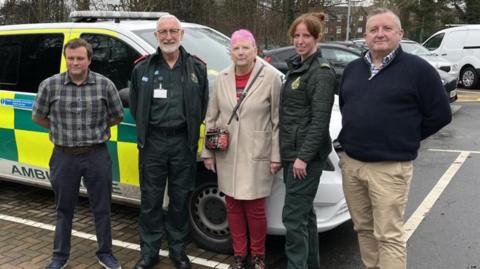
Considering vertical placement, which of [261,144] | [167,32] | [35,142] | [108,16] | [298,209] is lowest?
[298,209]

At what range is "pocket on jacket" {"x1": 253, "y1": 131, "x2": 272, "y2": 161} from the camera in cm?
344

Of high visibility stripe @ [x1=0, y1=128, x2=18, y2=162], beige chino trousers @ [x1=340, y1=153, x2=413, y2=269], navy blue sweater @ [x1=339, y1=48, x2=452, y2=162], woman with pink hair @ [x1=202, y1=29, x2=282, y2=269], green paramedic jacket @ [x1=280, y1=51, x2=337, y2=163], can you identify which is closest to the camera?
navy blue sweater @ [x1=339, y1=48, x2=452, y2=162]

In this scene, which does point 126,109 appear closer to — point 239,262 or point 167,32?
point 167,32

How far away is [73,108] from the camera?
138 inches

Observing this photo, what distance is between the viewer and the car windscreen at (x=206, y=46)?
14.0 feet

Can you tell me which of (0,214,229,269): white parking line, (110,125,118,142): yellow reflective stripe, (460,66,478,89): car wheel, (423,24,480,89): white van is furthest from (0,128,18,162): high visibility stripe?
(460,66,478,89): car wheel

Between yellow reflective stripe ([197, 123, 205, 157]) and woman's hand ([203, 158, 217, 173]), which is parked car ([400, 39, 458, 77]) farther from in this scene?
woman's hand ([203, 158, 217, 173])

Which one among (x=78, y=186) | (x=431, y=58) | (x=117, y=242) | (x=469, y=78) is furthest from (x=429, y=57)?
(x=78, y=186)

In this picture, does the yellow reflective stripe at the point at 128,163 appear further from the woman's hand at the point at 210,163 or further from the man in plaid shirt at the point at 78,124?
the woman's hand at the point at 210,163

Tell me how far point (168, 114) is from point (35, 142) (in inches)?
68.3

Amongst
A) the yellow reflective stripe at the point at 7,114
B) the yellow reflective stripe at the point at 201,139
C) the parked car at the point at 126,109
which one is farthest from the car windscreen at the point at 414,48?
the yellow reflective stripe at the point at 7,114

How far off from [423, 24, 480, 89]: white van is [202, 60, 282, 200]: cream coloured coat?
1401 cm

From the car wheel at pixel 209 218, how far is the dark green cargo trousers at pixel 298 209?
74 centimetres

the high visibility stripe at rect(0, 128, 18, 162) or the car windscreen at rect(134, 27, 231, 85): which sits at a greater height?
the car windscreen at rect(134, 27, 231, 85)
